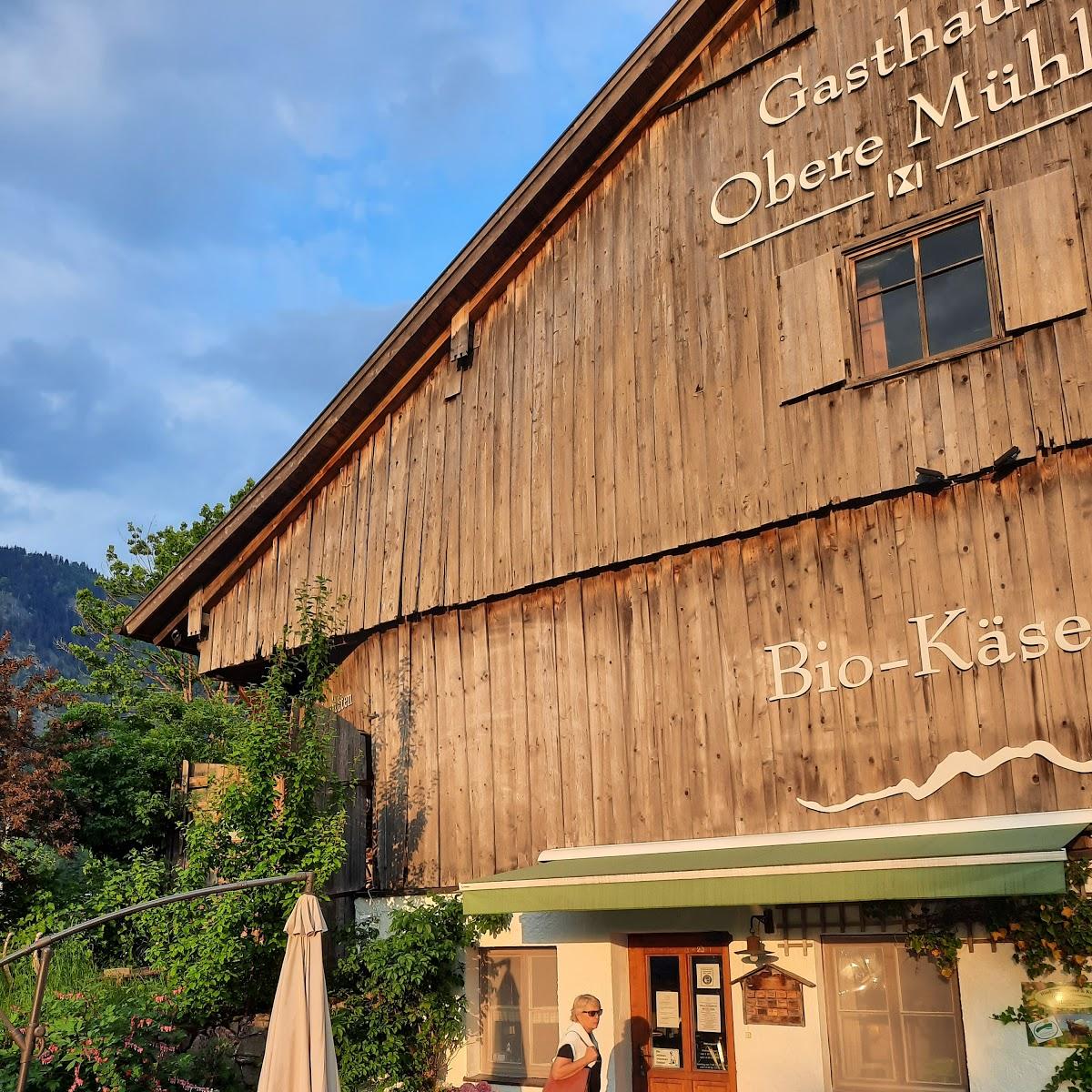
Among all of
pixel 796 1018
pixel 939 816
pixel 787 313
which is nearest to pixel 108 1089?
pixel 796 1018

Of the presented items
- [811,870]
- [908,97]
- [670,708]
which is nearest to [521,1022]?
[670,708]

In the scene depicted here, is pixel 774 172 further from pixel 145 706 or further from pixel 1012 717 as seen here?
pixel 145 706

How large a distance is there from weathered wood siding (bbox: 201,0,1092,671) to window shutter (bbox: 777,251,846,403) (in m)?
0.04

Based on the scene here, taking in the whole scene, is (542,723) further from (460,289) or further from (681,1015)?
(460,289)

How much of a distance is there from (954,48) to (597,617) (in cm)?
610

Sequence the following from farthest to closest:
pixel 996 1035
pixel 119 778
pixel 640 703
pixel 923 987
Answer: pixel 119 778 < pixel 640 703 < pixel 923 987 < pixel 996 1035

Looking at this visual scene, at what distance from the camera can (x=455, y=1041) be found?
38.2ft

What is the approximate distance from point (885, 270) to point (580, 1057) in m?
6.98

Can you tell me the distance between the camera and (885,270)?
10.3m

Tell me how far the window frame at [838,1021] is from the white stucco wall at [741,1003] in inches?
2.4

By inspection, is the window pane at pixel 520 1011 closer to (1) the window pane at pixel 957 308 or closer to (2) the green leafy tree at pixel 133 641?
(1) the window pane at pixel 957 308

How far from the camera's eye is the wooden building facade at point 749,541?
9.03 meters

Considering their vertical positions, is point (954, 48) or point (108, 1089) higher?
point (954, 48)

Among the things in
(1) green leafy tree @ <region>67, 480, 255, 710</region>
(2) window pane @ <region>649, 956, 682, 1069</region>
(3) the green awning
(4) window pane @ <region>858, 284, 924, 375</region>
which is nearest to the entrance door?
(2) window pane @ <region>649, 956, 682, 1069</region>
